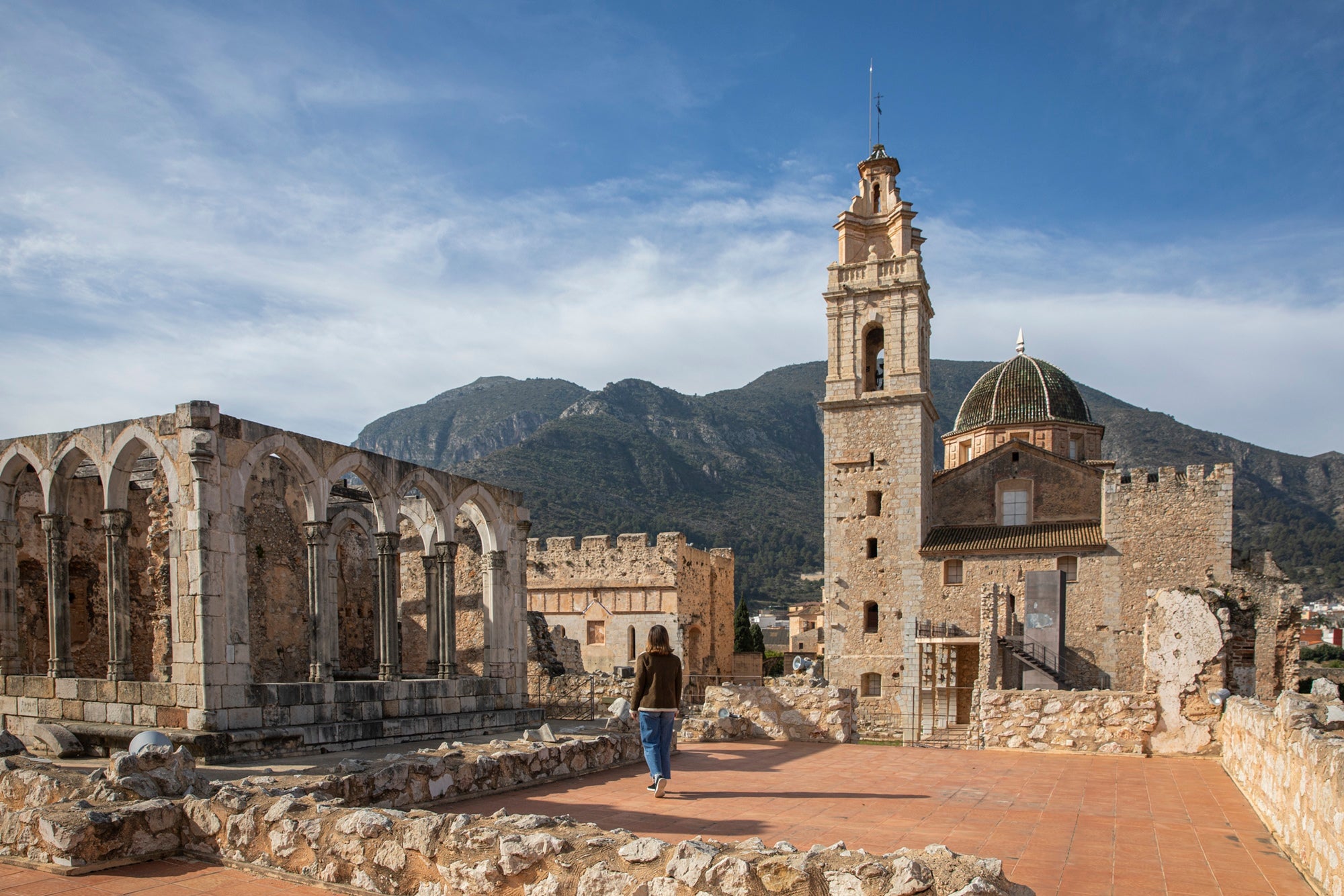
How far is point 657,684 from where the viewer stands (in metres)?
8.15

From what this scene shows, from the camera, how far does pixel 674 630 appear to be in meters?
35.8

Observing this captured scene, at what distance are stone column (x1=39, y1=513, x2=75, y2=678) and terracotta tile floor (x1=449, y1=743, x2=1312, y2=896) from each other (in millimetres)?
7900

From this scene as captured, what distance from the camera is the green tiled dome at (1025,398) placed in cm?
4125

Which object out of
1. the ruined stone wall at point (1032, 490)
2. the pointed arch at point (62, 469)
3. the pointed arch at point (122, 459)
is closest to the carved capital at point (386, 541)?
the pointed arch at point (122, 459)

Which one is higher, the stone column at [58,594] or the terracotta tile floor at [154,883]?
the stone column at [58,594]

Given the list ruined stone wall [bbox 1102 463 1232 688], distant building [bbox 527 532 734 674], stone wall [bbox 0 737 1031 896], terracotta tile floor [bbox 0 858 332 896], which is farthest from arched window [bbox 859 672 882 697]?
terracotta tile floor [bbox 0 858 332 896]

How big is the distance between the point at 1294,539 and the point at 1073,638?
254ft

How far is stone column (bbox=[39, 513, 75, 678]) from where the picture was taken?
1268cm

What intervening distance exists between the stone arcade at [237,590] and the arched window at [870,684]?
16.8 metres

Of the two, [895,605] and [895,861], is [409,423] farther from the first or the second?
[895,861]

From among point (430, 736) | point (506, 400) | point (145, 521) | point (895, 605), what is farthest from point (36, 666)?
point (506, 400)

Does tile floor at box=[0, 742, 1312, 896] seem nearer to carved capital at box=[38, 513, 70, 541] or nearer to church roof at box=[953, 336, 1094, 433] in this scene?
carved capital at box=[38, 513, 70, 541]

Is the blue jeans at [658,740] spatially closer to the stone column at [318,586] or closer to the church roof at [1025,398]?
the stone column at [318,586]

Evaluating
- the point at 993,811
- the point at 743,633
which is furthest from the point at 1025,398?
A: the point at 993,811
